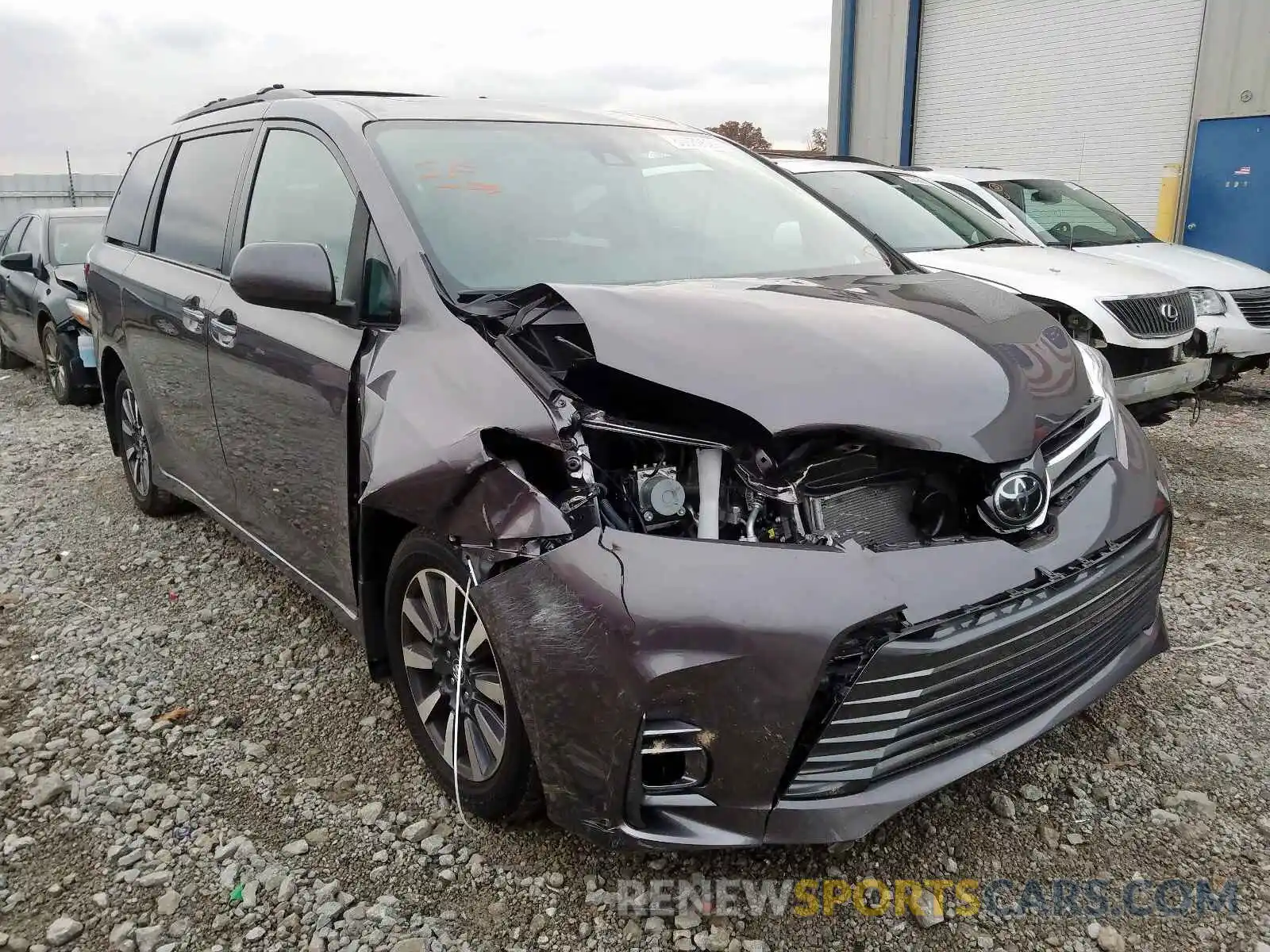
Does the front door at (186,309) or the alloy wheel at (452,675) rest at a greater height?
the front door at (186,309)

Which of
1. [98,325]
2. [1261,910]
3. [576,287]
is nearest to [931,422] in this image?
[576,287]

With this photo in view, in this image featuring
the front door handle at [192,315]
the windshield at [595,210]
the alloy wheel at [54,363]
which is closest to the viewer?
the windshield at [595,210]

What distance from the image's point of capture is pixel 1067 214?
798 centimetres

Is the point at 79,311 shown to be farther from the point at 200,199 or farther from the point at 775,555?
the point at 775,555

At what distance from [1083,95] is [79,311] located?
12583 mm

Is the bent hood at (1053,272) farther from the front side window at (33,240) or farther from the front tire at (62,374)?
the front side window at (33,240)

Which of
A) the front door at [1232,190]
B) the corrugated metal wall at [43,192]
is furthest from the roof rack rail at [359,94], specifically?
the corrugated metal wall at [43,192]

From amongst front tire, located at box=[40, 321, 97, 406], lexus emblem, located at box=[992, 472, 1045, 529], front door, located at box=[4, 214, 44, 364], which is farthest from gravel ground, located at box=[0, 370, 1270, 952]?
front door, located at box=[4, 214, 44, 364]

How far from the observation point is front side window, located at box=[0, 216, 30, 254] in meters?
9.02

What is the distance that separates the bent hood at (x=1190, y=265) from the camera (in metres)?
6.55

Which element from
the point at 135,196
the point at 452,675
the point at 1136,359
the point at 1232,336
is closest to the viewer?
the point at 452,675

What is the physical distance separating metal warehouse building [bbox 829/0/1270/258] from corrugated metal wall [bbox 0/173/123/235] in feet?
55.7

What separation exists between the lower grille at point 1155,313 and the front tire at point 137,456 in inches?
200

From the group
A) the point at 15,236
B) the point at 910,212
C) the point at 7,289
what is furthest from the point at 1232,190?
the point at 7,289
